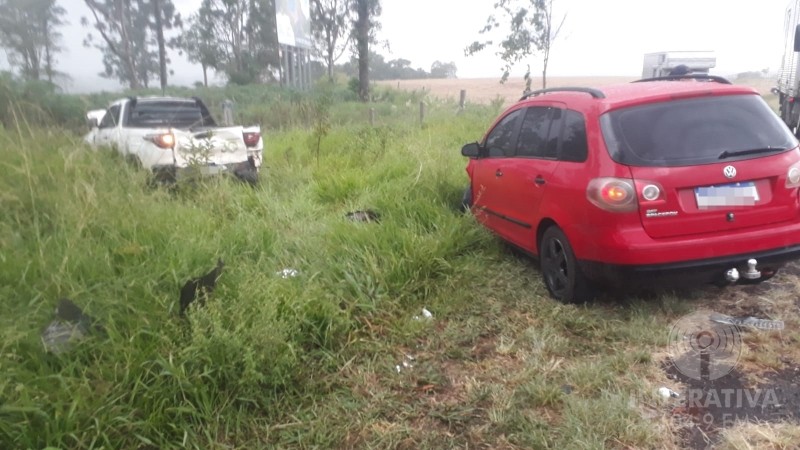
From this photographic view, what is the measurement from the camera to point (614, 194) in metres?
3.60

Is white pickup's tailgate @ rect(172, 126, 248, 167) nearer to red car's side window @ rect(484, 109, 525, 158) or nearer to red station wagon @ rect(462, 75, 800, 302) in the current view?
red car's side window @ rect(484, 109, 525, 158)

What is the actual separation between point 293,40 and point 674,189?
81.0 ft

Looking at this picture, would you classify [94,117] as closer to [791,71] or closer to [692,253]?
[692,253]

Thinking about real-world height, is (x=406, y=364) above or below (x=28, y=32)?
below

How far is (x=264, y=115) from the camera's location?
15.8 meters

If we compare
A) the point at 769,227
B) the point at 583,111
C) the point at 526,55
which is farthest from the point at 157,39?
the point at 769,227

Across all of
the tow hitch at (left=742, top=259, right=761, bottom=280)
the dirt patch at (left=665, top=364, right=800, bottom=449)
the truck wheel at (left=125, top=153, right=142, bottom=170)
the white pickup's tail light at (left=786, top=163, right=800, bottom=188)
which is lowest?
the dirt patch at (left=665, top=364, right=800, bottom=449)

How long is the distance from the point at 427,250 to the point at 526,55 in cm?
1598

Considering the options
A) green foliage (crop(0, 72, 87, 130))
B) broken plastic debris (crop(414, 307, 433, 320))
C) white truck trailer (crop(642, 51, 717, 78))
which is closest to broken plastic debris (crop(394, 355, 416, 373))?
broken plastic debris (crop(414, 307, 433, 320))

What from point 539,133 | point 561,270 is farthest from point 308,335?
point 539,133

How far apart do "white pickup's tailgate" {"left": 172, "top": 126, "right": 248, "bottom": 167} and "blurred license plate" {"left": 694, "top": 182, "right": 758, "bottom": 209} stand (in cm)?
431

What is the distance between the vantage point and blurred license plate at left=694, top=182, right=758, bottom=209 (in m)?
3.54

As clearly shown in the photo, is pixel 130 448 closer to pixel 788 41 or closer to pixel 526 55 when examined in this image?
pixel 788 41

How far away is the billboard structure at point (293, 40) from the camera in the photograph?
24.4 meters
